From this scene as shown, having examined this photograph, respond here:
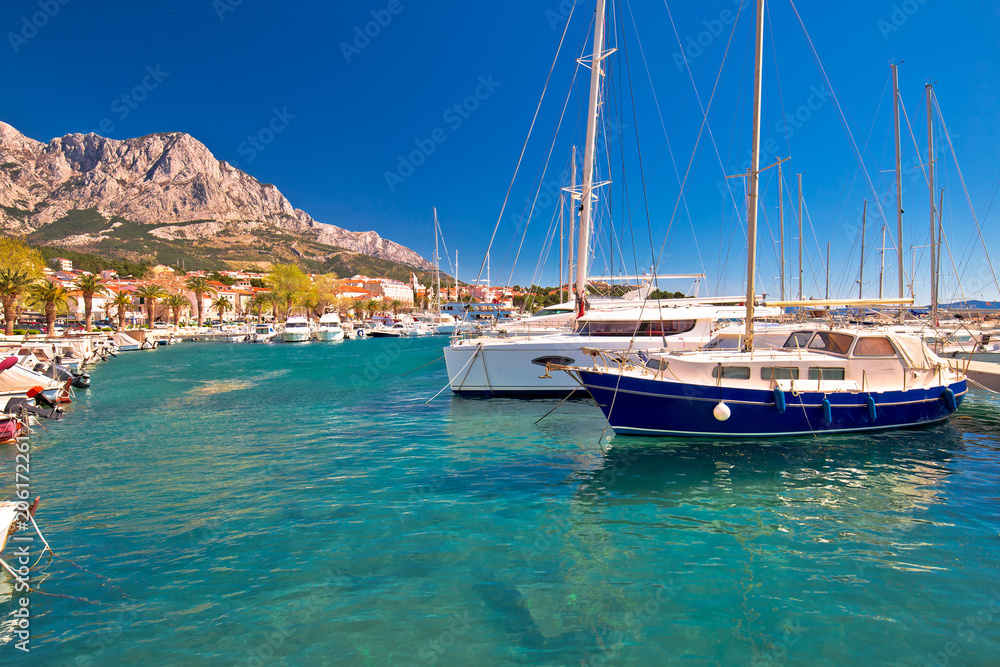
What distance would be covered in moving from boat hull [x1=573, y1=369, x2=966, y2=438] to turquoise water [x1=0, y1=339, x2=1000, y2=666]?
484 mm

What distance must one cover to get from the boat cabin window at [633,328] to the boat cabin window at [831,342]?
228 inches

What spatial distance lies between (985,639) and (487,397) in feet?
52.7

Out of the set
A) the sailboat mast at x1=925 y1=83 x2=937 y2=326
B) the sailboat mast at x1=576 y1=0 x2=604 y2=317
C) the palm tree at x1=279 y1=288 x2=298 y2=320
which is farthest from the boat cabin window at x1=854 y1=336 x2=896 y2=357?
the palm tree at x1=279 y1=288 x2=298 y2=320

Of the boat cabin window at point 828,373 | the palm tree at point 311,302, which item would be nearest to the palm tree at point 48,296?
the palm tree at point 311,302

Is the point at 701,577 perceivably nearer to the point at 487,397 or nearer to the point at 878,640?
the point at 878,640

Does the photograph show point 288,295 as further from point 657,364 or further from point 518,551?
point 518,551

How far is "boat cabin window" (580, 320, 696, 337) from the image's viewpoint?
20141 millimetres

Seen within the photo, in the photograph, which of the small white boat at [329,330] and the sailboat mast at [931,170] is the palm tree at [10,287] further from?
the sailboat mast at [931,170]

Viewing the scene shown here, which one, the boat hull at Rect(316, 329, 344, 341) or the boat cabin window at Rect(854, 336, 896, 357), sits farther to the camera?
the boat hull at Rect(316, 329, 344, 341)

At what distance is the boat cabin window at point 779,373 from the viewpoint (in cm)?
1302

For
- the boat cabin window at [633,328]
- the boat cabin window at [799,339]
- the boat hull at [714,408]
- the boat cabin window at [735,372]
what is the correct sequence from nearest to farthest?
1. the boat hull at [714,408]
2. the boat cabin window at [735,372]
3. the boat cabin window at [799,339]
4. the boat cabin window at [633,328]

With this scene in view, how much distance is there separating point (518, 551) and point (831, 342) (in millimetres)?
12305

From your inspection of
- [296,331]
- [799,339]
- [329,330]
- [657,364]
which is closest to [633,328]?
[799,339]

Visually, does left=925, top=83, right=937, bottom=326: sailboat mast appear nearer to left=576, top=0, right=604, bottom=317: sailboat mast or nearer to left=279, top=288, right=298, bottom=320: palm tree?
left=576, top=0, right=604, bottom=317: sailboat mast
